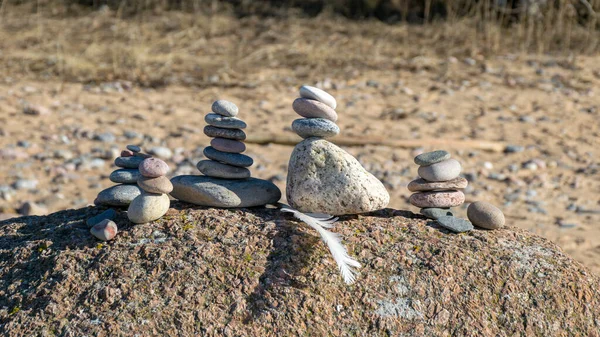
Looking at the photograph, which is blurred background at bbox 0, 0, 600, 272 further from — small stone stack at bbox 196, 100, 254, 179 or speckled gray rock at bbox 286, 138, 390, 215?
small stone stack at bbox 196, 100, 254, 179

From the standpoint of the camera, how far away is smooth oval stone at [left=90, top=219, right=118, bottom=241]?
2939 millimetres

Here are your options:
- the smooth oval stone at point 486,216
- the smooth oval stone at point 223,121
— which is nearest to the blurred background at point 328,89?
the smooth oval stone at point 486,216

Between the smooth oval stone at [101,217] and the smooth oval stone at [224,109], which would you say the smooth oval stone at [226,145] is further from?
the smooth oval stone at [101,217]

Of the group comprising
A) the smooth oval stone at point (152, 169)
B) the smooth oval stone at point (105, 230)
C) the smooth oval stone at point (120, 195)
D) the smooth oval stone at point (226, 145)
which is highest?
the smooth oval stone at point (152, 169)

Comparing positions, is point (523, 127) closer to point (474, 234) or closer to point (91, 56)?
point (474, 234)

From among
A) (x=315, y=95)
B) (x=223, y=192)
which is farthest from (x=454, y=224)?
(x=223, y=192)

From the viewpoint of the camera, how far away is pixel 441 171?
3293 millimetres

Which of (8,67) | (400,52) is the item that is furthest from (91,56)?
(400,52)

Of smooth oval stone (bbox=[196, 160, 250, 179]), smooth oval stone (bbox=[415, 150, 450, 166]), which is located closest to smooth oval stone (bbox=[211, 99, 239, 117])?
smooth oval stone (bbox=[196, 160, 250, 179])

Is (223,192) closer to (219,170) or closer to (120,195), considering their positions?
(219,170)

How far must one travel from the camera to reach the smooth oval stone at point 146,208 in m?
3.00

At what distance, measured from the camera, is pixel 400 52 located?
9.71 metres

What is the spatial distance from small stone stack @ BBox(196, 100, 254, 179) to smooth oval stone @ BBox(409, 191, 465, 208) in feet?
2.59

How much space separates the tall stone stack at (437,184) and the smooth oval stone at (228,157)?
2.55 feet
